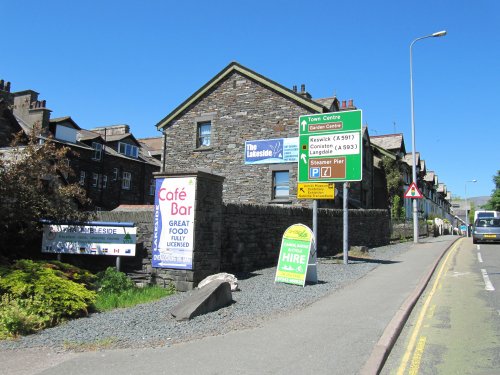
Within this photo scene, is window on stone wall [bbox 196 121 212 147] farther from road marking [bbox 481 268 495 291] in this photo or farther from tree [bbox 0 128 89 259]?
road marking [bbox 481 268 495 291]

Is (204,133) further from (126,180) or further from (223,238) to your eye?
(126,180)

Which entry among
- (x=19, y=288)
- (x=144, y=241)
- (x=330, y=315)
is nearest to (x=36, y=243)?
(x=144, y=241)

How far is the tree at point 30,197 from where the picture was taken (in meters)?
11.0

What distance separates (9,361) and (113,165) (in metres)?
35.7

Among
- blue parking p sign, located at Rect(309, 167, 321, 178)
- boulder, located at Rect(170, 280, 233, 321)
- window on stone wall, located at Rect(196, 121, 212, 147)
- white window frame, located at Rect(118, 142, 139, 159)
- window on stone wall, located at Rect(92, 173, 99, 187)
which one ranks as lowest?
boulder, located at Rect(170, 280, 233, 321)

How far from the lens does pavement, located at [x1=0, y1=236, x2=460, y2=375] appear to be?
534 centimetres

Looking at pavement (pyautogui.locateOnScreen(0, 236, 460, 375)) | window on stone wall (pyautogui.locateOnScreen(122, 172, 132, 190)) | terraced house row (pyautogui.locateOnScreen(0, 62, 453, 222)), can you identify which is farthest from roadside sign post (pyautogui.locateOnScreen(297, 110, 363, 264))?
window on stone wall (pyautogui.locateOnScreen(122, 172, 132, 190))

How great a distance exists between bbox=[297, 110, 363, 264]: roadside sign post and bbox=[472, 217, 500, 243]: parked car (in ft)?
50.4

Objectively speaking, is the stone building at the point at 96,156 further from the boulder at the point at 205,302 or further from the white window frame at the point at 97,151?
the boulder at the point at 205,302

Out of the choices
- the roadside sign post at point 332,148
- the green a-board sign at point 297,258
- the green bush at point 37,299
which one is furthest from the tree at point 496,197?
the green bush at point 37,299

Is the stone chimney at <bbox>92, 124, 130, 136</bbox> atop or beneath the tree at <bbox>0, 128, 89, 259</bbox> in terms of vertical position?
atop

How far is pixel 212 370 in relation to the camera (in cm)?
525

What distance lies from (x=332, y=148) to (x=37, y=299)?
32.9 ft

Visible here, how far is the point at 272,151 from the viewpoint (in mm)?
22750
